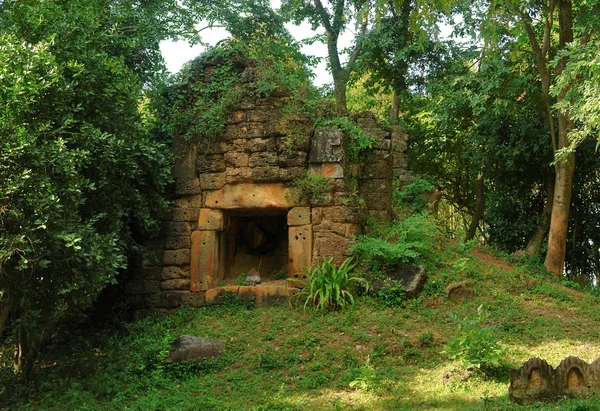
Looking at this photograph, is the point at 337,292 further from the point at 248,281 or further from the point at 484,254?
the point at 484,254

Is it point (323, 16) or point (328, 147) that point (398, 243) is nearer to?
point (328, 147)

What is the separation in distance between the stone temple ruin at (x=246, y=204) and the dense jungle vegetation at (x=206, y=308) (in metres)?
0.29

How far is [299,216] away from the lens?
9.73 meters

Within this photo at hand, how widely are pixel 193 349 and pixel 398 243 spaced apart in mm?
3535

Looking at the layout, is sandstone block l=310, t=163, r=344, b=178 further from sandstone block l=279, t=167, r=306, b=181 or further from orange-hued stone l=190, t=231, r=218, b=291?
orange-hued stone l=190, t=231, r=218, b=291

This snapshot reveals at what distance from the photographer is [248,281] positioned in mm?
9789

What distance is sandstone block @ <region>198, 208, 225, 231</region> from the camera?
10016mm

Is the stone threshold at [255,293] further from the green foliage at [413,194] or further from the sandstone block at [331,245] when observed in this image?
the green foliage at [413,194]

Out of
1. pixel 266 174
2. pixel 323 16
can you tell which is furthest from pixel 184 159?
pixel 323 16

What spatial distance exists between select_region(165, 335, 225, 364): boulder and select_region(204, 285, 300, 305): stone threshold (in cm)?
144

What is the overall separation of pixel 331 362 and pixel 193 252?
3.33 meters

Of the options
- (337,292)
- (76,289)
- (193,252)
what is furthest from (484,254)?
(76,289)

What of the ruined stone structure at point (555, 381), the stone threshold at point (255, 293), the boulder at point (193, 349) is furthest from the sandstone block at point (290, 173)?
the ruined stone structure at point (555, 381)

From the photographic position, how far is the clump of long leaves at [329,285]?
8.98m
